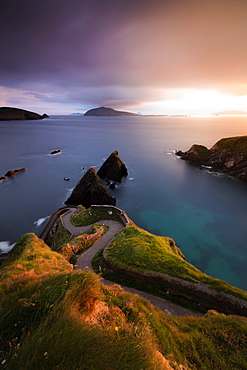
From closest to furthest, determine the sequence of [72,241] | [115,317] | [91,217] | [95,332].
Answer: [95,332]
[115,317]
[72,241]
[91,217]

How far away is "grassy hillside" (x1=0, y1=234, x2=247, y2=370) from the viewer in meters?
3.61

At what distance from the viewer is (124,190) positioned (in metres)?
51.8

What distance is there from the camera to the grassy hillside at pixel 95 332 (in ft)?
11.8

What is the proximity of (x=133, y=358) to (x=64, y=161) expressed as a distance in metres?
81.4

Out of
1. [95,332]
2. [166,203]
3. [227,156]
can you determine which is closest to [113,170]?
[166,203]

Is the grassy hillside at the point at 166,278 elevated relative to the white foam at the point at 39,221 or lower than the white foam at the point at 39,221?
elevated

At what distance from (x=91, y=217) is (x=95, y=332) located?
26.2 meters

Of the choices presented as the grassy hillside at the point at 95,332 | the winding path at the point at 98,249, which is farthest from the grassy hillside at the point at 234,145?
the grassy hillside at the point at 95,332

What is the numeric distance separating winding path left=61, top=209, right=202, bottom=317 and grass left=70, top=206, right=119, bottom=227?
2.82 feet

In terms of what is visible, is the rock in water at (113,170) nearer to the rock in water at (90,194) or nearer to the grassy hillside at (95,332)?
the rock in water at (90,194)

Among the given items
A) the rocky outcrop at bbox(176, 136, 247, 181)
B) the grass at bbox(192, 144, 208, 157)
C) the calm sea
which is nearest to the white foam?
the calm sea

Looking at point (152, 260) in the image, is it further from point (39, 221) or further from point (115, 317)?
point (39, 221)

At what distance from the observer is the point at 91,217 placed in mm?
29734

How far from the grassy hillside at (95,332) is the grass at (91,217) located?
2019cm
